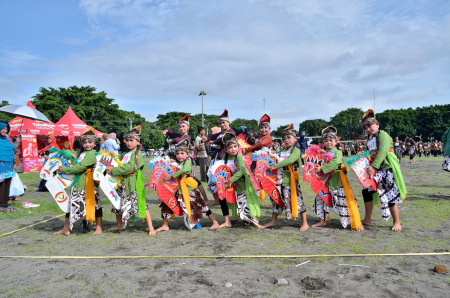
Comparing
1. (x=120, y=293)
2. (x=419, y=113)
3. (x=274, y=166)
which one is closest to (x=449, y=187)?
(x=274, y=166)

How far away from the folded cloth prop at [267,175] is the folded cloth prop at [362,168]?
1246 mm

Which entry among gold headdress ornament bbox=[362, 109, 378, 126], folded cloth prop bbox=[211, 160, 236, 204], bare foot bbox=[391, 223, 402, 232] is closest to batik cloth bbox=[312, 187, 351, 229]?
bare foot bbox=[391, 223, 402, 232]

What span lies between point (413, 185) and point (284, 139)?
7155 mm

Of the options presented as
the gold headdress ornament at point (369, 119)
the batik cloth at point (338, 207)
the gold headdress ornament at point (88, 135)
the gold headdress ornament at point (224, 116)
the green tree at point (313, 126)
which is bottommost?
the batik cloth at point (338, 207)

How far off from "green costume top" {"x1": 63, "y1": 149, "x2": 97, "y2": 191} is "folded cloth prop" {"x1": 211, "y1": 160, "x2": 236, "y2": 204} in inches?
85.8

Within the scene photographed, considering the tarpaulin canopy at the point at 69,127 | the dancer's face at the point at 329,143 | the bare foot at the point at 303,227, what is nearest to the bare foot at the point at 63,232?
the bare foot at the point at 303,227

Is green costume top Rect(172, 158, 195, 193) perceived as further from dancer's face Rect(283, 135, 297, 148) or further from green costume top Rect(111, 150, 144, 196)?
dancer's face Rect(283, 135, 297, 148)

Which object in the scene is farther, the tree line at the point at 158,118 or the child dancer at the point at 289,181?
the tree line at the point at 158,118

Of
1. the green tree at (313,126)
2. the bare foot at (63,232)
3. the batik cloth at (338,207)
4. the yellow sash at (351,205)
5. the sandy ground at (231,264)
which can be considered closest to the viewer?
the sandy ground at (231,264)

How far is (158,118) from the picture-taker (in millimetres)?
84125

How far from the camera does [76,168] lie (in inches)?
202

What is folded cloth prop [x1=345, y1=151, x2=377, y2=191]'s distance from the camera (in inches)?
192

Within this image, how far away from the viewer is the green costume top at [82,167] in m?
5.13

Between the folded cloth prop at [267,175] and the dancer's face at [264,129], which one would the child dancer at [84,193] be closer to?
the folded cloth prop at [267,175]
